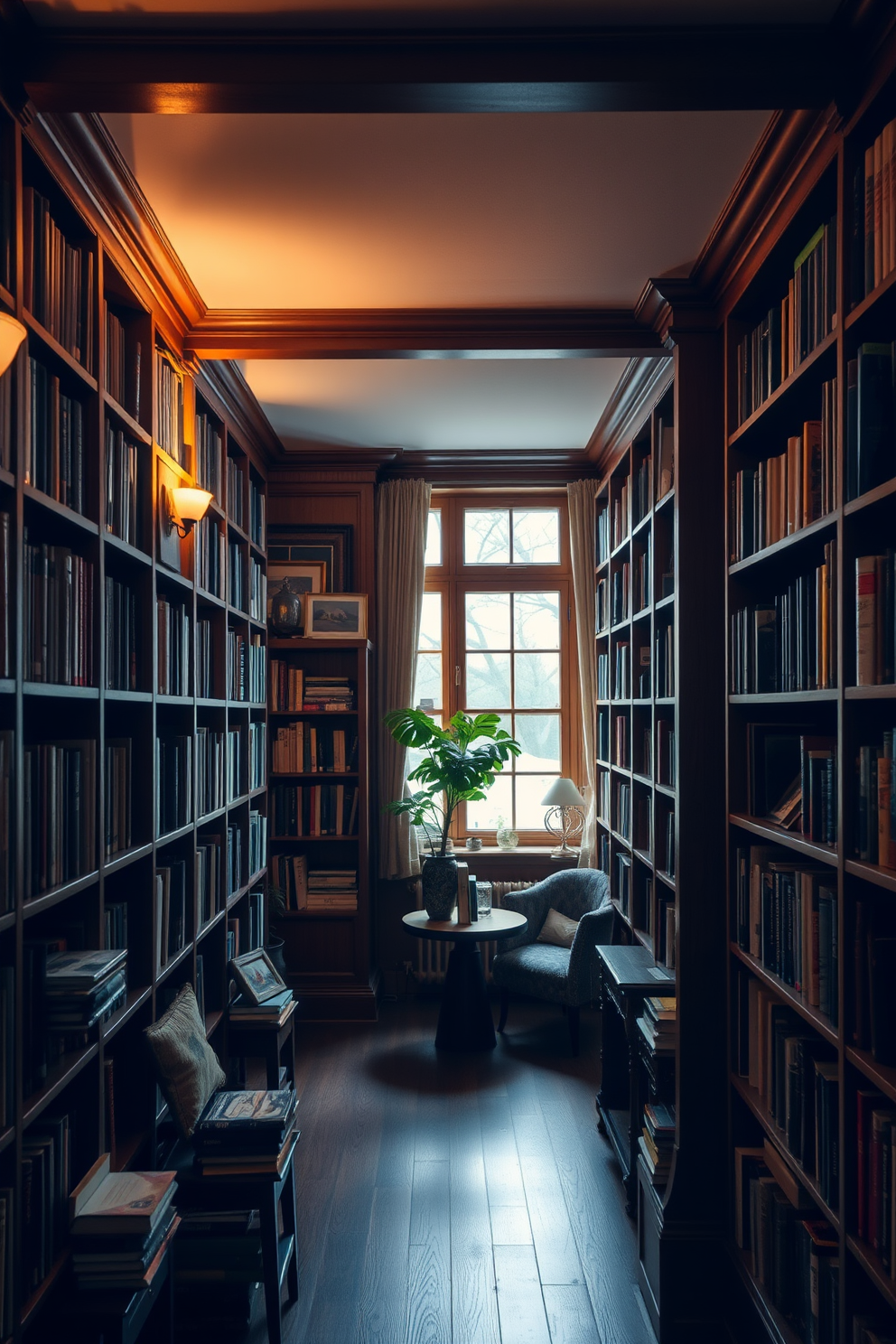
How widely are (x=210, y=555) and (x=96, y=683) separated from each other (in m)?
1.59

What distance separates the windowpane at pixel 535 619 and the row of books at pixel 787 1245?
3.82m

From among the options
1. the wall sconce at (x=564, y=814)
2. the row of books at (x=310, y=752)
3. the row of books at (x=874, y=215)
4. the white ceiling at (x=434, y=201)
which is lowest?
the wall sconce at (x=564, y=814)

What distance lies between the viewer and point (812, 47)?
1.95m

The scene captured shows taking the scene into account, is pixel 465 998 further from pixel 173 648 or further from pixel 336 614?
pixel 173 648

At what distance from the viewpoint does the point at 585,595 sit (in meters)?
5.88

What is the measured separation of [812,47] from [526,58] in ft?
1.87

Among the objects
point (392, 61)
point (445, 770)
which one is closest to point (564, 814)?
point (445, 770)

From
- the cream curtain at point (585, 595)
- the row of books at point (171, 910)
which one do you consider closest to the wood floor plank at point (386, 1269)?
the row of books at point (171, 910)

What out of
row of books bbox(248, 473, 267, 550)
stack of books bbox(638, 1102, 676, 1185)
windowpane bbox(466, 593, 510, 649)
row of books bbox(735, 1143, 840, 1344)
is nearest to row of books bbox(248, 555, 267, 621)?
row of books bbox(248, 473, 267, 550)

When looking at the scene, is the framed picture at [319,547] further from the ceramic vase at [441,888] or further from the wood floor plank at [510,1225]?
the wood floor plank at [510,1225]

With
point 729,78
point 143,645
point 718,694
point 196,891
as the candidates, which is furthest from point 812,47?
point 196,891

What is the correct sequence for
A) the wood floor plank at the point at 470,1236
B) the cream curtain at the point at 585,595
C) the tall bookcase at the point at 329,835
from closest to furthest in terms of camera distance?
the wood floor plank at the point at 470,1236
the tall bookcase at the point at 329,835
the cream curtain at the point at 585,595

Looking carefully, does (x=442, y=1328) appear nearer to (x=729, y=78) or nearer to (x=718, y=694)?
(x=718, y=694)

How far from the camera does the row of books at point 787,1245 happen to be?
2121 millimetres
